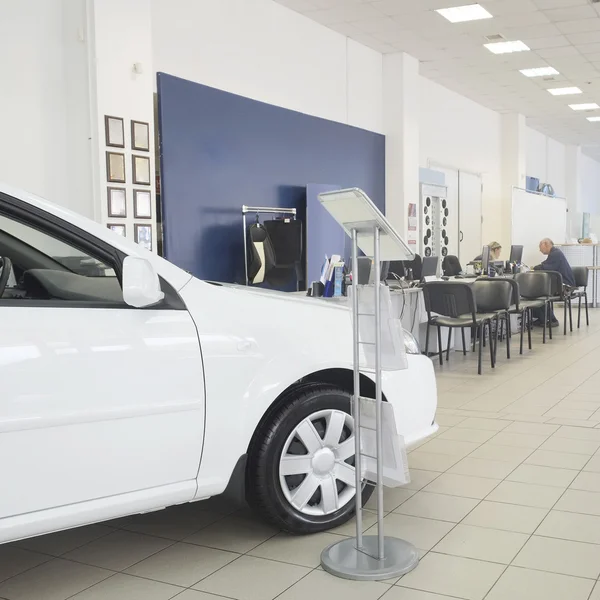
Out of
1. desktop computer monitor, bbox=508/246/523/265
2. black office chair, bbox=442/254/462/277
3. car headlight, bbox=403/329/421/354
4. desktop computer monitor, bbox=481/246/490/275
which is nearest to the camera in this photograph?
car headlight, bbox=403/329/421/354

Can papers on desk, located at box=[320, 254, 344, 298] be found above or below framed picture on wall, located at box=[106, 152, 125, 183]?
below

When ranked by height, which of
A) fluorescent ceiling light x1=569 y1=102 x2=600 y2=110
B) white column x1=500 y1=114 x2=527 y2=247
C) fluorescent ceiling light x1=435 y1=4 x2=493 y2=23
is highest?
fluorescent ceiling light x1=569 y1=102 x2=600 y2=110

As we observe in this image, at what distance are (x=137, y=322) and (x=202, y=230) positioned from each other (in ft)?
15.6

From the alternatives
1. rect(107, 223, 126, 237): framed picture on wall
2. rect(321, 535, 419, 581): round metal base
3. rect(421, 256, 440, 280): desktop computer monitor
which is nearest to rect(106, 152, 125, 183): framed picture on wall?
rect(107, 223, 126, 237): framed picture on wall

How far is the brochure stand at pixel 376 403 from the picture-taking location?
2.52 meters

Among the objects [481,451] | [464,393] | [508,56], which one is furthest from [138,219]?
[508,56]

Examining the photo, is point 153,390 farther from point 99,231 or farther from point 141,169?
point 141,169

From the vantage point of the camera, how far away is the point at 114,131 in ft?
19.1

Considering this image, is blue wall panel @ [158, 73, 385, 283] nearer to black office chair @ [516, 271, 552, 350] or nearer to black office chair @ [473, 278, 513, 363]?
black office chair @ [473, 278, 513, 363]

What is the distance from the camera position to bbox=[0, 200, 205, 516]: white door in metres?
2.14

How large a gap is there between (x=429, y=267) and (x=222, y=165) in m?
2.32

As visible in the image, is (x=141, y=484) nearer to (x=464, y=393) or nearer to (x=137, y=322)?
(x=137, y=322)

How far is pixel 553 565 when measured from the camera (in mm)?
2596

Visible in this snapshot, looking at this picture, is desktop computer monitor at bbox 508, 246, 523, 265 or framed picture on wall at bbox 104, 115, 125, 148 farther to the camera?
desktop computer monitor at bbox 508, 246, 523, 265
